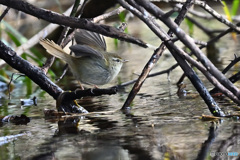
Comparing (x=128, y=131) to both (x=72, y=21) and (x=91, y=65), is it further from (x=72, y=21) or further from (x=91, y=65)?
(x=91, y=65)

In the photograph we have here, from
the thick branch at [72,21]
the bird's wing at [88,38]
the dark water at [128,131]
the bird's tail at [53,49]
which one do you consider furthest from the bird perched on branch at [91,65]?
the thick branch at [72,21]

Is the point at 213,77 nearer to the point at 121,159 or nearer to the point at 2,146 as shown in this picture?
the point at 121,159

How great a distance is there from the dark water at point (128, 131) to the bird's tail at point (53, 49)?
555mm

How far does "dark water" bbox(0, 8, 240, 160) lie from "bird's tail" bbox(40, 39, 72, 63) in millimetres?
555

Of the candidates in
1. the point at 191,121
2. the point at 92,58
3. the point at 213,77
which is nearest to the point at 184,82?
the point at 92,58

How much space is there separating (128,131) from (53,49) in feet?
3.80

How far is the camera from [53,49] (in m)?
4.33

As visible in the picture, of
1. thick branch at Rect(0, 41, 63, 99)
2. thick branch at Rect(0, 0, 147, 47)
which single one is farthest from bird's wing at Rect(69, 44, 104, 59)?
thick branch at Rect(0, 0, 147, 47)

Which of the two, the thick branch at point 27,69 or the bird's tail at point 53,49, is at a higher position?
the bird's tail at point 53,49

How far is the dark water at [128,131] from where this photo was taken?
304 cm

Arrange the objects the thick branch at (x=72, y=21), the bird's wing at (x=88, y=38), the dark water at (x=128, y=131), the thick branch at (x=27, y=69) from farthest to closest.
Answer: the bird's wing at (x=88, y=38) < the thick branch at (x=27, y=69) < the thick branch at (x=72, y=21) < the dark water at (x=128, y=131)

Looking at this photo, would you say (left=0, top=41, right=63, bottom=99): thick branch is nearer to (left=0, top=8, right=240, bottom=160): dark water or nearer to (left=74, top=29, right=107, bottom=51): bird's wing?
(left=0, top=8, right=240, bottom=160): dark water

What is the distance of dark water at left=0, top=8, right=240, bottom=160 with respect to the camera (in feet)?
9.96

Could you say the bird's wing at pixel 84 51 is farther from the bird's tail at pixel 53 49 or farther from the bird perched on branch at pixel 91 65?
the bird's tail at pixel 53 49
